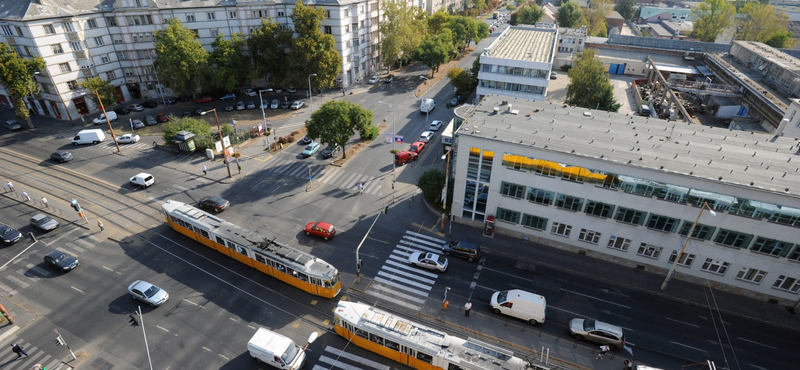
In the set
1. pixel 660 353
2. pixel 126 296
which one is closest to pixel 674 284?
pixel 660 353

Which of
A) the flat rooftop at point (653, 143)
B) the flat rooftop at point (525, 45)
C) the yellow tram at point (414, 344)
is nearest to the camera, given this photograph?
the yellow tram at point (414, 344)

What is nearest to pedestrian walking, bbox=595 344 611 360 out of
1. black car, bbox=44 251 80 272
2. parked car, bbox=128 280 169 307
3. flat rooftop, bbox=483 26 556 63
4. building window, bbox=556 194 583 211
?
building window, bbox=556 194 583 211

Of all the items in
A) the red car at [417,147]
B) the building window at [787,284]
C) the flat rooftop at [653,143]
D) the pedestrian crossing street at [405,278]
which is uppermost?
the flat rooftop at [653,143]

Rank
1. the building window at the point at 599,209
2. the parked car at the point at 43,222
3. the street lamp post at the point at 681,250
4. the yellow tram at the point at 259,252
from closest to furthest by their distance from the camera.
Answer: the street lamp post at the point at 681,250 → the yellow tram at the point at 259,252 → the building window at the point at 599,209 → the parked car at the point at 43,222

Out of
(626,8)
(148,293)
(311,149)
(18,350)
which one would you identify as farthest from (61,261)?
(626,8)

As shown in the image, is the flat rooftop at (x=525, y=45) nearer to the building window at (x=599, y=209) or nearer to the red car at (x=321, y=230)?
the building window at (x=599, y=209)

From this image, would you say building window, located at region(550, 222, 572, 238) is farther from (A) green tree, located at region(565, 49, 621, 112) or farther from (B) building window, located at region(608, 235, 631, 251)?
(A) green tree, located at region(565, 49, 621, 112)

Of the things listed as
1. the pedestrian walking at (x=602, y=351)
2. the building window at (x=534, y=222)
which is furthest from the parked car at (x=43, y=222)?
the pedestrian walking at (x=602, y=351)
